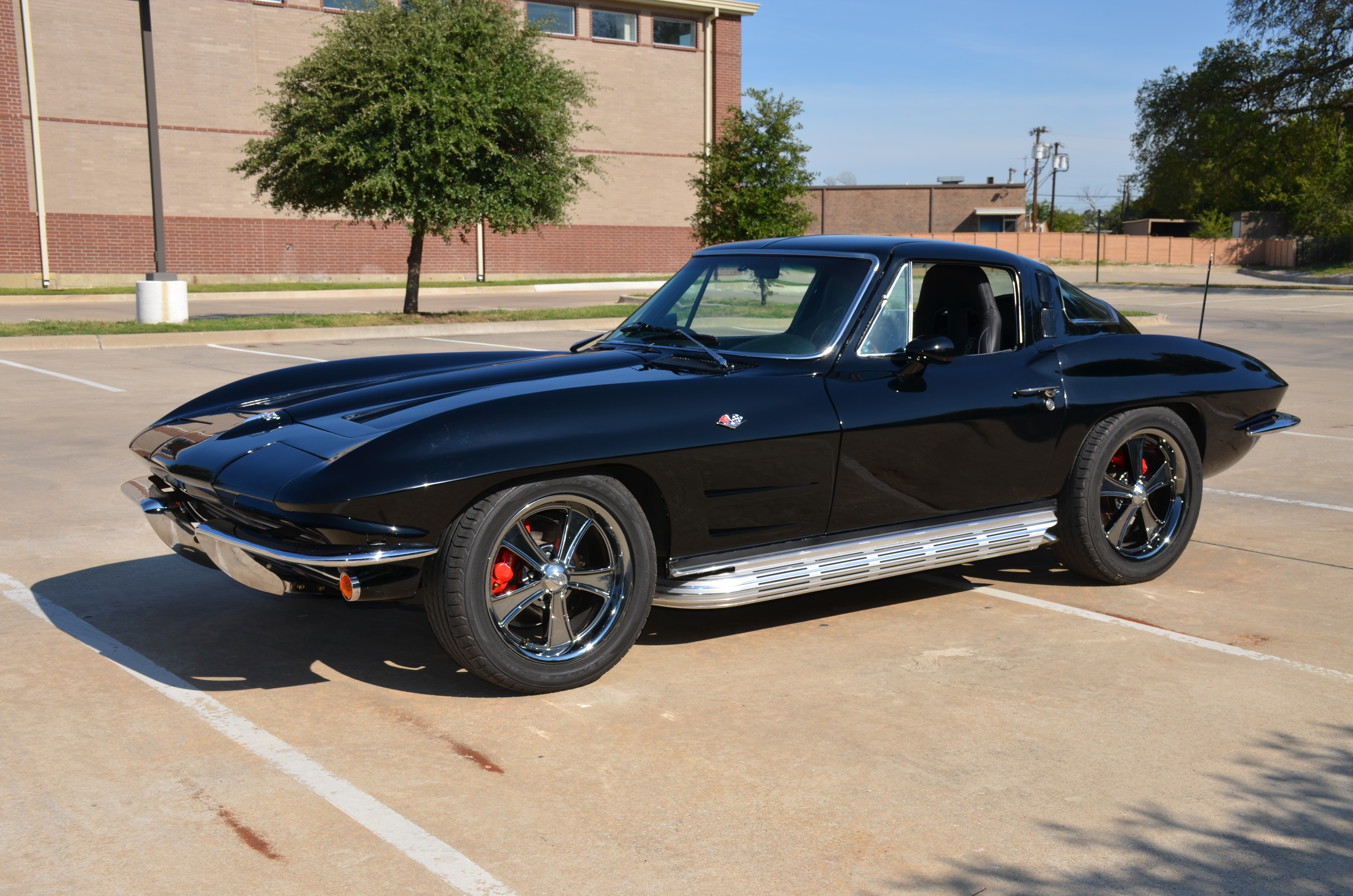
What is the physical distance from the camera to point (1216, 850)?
118 inches

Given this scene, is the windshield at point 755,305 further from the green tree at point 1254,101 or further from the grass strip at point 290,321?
the green tree at point 1254,101

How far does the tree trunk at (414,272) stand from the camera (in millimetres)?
22969

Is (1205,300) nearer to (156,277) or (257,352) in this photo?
(257,352)

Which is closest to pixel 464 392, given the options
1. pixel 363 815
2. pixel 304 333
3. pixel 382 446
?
pixel 382 446

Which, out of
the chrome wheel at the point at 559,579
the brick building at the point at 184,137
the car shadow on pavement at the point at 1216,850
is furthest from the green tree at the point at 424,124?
the car shadow on pavement at the point at 1216,850

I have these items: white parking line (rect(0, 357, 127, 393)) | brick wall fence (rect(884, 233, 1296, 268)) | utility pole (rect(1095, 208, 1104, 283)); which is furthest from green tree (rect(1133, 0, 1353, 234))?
white parking line (rect(0, 357, 127, 393))

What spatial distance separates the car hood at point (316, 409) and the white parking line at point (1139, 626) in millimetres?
1985

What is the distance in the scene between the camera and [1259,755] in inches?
141

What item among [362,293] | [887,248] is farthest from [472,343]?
[362,293]

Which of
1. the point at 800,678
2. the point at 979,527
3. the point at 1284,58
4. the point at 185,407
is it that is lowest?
the point at 800,678

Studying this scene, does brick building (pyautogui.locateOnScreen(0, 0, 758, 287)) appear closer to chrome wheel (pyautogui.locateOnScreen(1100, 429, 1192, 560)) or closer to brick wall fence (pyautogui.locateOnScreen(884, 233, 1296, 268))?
brick wall fence (pyautogui.locateOnScreen(884, 233, 1296, 268))

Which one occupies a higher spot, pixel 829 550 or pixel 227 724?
pixel 829 550

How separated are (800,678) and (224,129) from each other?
3606cm

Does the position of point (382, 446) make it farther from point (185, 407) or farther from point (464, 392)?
point (185, 407)
